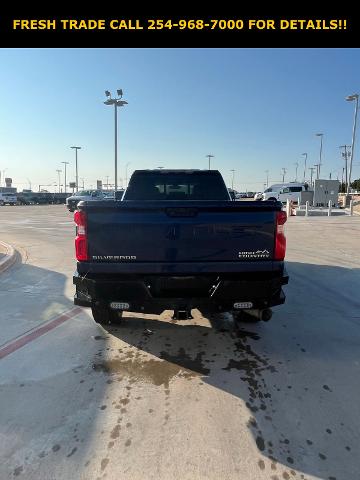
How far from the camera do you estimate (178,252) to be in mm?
3361

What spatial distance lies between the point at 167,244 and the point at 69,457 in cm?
185

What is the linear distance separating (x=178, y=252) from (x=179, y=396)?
50.5 inches

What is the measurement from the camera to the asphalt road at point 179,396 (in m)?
2.26

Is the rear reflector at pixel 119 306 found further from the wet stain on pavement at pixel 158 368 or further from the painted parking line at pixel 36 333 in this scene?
the painted parking line at pixel 36 333

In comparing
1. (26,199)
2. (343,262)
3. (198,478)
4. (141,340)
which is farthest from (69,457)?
(26,199)

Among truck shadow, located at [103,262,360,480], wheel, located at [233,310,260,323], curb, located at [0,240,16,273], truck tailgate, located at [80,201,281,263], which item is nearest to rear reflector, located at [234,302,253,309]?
truck tailgate, located at [80,201,281,263]

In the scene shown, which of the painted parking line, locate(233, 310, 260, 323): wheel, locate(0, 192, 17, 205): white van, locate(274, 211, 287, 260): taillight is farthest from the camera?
locate(0, 192, 17, 205): white van

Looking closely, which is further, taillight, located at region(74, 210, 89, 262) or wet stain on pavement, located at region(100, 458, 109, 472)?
taillight, located at region(74, 210, 89, 262)

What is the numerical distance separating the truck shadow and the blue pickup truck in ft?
2.04

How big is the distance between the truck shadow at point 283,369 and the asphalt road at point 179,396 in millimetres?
12

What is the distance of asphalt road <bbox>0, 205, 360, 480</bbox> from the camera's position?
7.41 feet

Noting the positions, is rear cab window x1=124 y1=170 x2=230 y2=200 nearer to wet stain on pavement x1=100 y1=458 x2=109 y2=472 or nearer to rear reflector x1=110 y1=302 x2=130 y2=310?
rear reflector x1=110 y1=302 x2=130 y2=310

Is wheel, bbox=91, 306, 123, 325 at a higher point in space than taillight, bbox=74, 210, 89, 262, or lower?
lower

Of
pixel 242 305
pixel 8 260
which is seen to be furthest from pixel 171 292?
pixel 8 260
